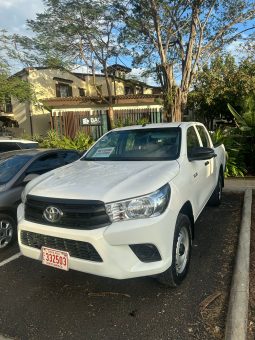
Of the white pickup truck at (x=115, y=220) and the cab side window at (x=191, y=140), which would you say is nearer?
the white pickup truck at (x=115, y=220)

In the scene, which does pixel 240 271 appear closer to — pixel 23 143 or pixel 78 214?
pixel 78 214

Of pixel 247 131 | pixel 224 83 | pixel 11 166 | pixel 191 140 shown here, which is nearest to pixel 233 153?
pixel 247 131

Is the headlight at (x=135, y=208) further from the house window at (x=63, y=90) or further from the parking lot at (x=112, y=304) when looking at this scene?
the house window at (x=63, y=90)

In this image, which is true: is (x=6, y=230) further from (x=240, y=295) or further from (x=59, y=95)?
(x=59, y=95)

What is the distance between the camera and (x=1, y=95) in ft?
53.1

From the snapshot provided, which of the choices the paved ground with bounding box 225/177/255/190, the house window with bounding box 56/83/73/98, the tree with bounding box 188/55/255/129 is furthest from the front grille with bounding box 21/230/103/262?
the house window with bounding box 56/83/73/98

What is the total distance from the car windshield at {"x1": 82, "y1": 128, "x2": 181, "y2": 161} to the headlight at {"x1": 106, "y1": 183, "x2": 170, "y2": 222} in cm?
117

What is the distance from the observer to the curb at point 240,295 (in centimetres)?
275

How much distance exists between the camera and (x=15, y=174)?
5.25 meters

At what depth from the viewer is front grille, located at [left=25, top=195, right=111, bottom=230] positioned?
3.05 m

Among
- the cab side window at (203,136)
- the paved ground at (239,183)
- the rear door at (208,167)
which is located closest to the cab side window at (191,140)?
the rear door at (208,167)

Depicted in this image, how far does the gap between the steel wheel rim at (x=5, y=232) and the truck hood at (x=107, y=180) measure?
1345 millimetres

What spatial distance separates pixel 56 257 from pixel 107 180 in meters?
0.93

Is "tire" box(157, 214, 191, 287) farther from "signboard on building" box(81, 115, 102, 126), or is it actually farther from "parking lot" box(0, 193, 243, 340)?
"signboard on building" box(81, 115, 102, 126)
